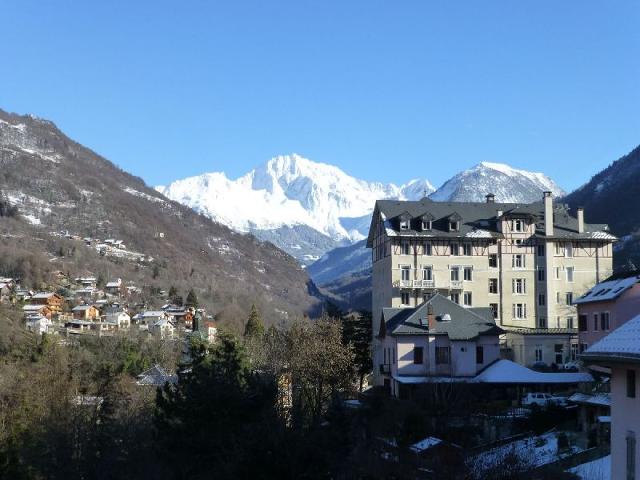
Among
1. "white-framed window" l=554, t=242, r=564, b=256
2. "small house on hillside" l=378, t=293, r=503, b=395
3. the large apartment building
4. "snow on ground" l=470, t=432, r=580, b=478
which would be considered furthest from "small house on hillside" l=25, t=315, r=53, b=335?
"snow on ground" l=470, t=432, r=580, b=478

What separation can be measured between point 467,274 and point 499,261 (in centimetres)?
280

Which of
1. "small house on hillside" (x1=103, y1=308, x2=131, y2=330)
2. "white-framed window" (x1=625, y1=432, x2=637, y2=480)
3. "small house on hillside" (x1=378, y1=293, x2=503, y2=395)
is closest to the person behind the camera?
"white-framed window" (x1=625, y1=432, x2=637, y2=480)

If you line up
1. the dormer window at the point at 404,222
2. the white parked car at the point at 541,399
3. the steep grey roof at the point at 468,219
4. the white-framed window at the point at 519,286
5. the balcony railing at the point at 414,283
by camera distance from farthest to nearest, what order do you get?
the white-framed window at the point at 519,286
the steep grey roof at the point at 468,219
the dormer window at the point at 404,222
the balcony railing at the point at 414,283
the white parked car at the point at 541,399

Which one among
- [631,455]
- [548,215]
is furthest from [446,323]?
[631,455]

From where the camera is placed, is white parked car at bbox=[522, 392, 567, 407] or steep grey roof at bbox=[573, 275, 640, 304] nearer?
white parked car at bbox=[522, 392, 567, 407]

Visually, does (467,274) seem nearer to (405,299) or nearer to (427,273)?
(427,273)

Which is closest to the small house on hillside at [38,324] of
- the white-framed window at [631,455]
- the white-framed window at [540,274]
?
the white-framed window at [540,274]

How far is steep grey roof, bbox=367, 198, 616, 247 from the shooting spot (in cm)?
6975

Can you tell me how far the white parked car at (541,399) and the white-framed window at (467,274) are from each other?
17813 millimetres

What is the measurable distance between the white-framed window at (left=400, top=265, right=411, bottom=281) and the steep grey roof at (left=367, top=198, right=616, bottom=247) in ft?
8.11

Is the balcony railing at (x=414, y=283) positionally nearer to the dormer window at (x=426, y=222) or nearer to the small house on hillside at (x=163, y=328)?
the dormer window at (x=426, y=222)

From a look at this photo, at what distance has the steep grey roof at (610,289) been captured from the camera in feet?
168

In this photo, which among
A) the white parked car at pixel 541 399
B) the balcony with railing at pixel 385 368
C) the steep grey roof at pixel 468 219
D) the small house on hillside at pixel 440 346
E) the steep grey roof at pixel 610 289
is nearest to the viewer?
the white parked car at pixel 541 399

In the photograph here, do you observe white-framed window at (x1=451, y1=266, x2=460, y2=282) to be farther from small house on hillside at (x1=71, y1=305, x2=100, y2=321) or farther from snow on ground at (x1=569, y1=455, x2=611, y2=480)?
small house on hillside at (x1=71, y1=305, x2=100, y2=321)
